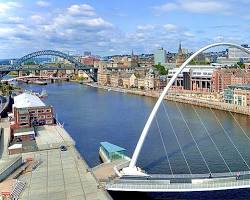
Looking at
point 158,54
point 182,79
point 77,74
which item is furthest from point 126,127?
point 158,54

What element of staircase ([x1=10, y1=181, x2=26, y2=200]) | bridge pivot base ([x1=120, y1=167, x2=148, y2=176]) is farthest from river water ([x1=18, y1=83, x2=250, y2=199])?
staircase ([x1=10, y1=181, x2=26, y2=200])

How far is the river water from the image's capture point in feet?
69.6

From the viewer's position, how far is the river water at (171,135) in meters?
21.2

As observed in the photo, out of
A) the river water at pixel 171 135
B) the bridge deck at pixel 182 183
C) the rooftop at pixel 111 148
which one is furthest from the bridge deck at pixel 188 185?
the rooftop at pixel 111 148

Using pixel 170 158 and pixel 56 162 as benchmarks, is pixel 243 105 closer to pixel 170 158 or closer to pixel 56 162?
pixel 170 158

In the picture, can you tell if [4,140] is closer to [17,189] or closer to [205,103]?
[17,189]

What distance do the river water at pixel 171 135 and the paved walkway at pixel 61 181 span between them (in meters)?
2.73

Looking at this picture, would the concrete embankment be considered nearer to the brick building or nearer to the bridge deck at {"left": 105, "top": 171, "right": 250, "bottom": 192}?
the bridge deck at {"left": 105, "top": 171, "right": 250, "bottom": 192}

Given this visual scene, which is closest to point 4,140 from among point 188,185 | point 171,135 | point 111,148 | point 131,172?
point 111,148

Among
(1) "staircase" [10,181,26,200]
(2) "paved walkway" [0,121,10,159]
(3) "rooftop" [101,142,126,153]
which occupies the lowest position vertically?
(1) "staircase" [10,181,26,200]

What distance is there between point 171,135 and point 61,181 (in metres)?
13.2

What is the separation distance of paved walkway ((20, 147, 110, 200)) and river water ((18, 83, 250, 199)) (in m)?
2.73

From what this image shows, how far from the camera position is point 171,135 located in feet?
93.6

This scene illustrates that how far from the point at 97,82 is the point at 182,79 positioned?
122 ft
